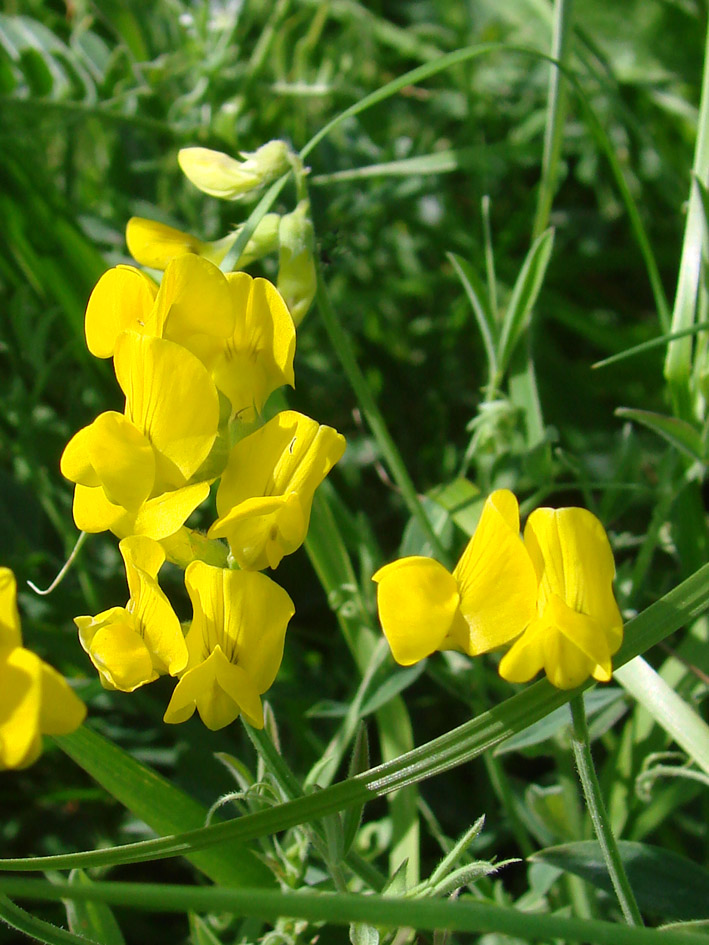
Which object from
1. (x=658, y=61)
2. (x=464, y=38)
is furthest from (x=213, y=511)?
(x=658, y=61)

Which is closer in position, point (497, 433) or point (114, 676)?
point (114, 676)

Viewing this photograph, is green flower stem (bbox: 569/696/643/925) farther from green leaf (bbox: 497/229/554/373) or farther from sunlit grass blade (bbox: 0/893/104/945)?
green leaf (bbox: 497/229/554/373)

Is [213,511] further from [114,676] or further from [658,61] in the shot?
[658,61]

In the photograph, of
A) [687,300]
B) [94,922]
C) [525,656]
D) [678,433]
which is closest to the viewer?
[525,656]

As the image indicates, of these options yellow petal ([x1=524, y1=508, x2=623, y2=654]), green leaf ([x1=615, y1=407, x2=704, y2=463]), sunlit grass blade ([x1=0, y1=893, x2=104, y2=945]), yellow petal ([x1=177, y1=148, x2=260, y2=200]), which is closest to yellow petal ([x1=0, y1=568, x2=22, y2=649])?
sunlit grass blade ([x1=0, y1=893, x2=104, y2=945])

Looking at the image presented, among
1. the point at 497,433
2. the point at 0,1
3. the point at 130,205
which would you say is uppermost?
the point at 0,1

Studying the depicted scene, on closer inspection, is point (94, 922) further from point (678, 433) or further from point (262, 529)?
point (678, 433)

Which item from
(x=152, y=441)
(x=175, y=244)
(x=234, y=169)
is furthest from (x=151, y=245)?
(x=152, y=441)

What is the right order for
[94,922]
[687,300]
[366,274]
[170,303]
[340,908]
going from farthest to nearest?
1. [366,274]
2. [687,300]
3. [94,922]
4. [170,303]
5. [340,908]
